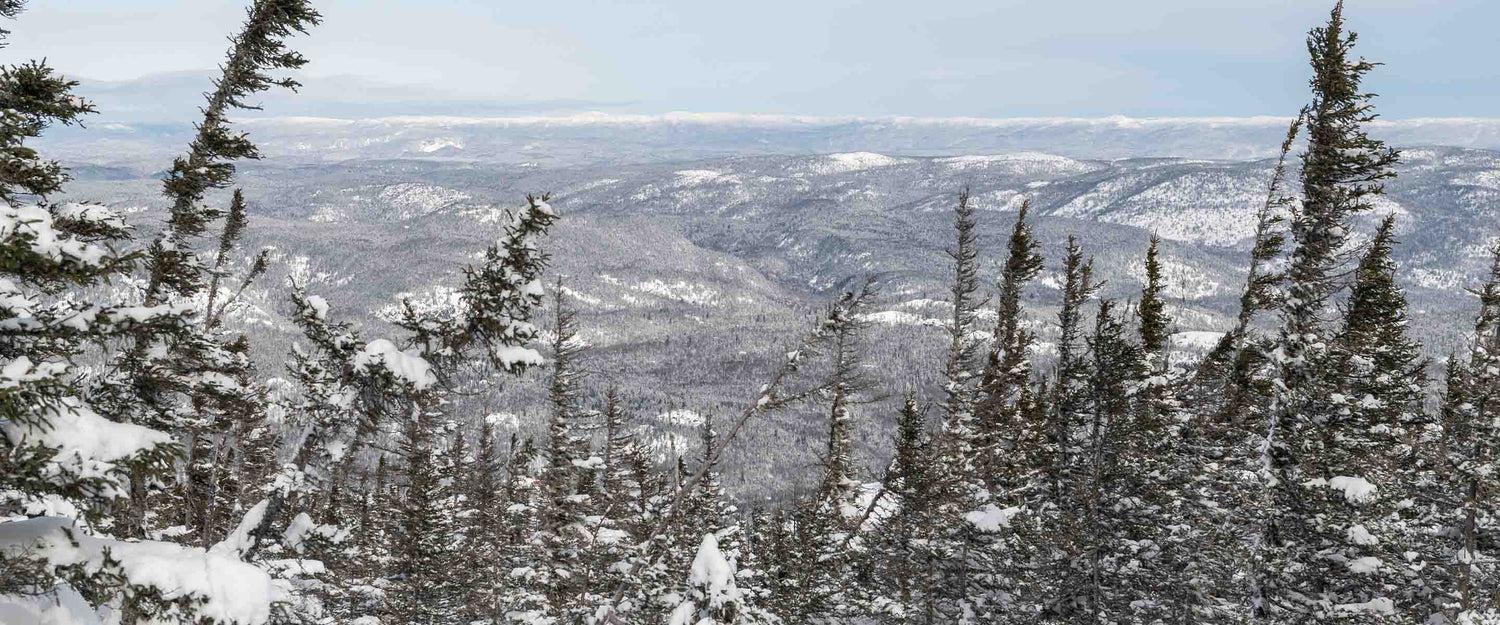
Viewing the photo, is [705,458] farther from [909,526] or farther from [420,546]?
[420,546]

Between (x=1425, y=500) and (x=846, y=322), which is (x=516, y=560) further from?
(x=1425, y=500)

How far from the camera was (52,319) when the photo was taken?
18.1 ft

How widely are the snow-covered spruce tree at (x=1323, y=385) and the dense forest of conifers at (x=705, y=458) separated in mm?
74

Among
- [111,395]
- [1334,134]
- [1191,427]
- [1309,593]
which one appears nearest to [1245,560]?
[1309,593]

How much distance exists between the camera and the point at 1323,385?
17.7m

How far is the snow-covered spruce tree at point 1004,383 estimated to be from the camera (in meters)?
27.7

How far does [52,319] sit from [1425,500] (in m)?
27.6

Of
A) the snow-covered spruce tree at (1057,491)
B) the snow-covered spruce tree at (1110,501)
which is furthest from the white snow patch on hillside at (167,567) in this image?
the snow-covered spruce tree at (1057,491)

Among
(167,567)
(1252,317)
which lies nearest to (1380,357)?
(1252,317)

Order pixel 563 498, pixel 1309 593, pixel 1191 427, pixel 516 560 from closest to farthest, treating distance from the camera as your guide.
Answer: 1. pixel 1309 593
2. pixel 563 498
3. pixel 1191 427
4. pixel 516 560

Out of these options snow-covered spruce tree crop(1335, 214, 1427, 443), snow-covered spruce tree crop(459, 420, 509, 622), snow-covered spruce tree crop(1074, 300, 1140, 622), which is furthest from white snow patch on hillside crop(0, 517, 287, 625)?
snow-covered spruce tree crop(459, 420, 509, 622)

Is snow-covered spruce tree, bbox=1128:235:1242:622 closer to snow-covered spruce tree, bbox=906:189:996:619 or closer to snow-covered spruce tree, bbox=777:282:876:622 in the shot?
snow-covered spruce tree, bbox=906:189:996:619

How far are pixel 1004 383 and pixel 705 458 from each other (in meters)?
15.4

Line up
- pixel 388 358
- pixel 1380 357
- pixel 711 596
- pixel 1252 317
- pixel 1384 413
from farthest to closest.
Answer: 1. pixel 1380 357
2. pixel 1252 317
3. pixel 1384 413
4. pixel 711 596
5. pixel 388 358
